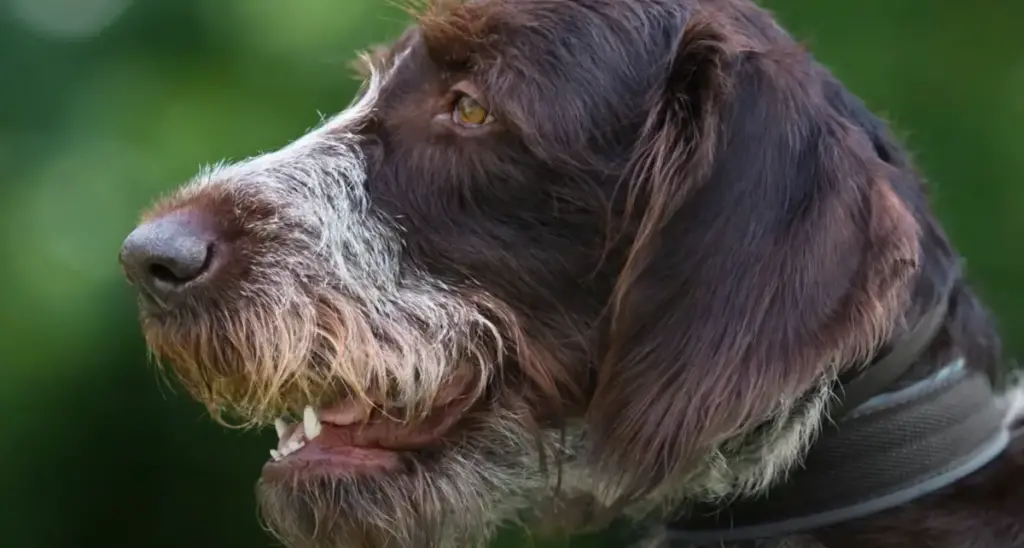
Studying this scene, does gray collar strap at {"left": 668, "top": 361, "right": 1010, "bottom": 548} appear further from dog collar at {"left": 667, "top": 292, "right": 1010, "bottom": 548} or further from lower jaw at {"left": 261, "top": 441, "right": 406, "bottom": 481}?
lower jaw at {"left": 261, "top": 441, "right": 406, "bottom": 481}

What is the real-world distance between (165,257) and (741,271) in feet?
2.66

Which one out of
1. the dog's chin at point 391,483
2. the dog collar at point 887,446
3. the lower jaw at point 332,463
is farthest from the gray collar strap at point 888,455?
the lower jaw at point 332,463

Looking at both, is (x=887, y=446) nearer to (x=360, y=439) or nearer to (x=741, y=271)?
(x=741, y=271)

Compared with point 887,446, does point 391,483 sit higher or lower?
lower

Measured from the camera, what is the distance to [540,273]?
5.61 ft

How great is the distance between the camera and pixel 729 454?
165 cm

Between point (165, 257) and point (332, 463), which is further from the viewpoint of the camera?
point (332, 463)

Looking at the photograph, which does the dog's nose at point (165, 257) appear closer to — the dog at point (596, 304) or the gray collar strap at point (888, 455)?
the dog at point (596, 304)

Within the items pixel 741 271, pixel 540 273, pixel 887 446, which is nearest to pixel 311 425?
pixel 540 273

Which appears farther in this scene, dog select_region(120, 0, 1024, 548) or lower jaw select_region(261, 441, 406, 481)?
lower jaw select_region(261, 441, 406, 481)

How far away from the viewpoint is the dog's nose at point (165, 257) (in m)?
1.64

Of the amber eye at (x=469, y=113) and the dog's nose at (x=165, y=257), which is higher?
the amber eye at (x=469, y=113)

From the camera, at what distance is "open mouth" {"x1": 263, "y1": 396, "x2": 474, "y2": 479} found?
1.76 metres

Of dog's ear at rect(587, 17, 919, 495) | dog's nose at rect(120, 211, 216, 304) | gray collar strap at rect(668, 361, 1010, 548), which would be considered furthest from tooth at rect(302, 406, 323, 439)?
gray collar strap at rect(668, 361, 1010, 548)
